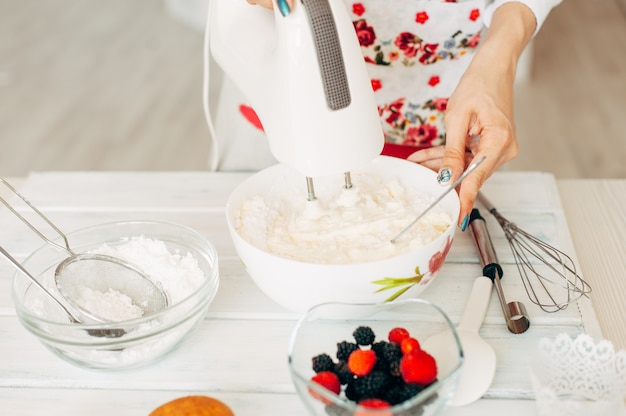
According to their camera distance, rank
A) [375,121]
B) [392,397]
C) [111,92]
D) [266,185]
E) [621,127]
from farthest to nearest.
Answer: [111,92] → [621,127] → [266,185] → [375,121] → [392,397]

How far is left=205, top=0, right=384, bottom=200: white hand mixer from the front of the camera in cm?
76

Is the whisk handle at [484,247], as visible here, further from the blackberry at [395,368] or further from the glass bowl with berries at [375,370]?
the blackberry at [395,368]

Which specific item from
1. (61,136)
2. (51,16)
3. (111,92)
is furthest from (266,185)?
(51,16)

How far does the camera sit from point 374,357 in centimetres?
73

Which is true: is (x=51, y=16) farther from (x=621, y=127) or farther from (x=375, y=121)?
(x=375, y=121)

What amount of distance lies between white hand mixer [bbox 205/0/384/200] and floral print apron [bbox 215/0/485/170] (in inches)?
17.7

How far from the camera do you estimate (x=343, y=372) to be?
0.74m

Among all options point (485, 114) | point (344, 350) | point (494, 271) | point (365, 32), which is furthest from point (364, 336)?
point (365, 32)

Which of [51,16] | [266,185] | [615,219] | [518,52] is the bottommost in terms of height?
[51,16]

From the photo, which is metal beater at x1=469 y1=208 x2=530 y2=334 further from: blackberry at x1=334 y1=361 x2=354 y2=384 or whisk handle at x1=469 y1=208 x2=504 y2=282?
blackberry at x1=334 y1=361 x2=354 y2=384

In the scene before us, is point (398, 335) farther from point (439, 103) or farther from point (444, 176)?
point (439, 103)

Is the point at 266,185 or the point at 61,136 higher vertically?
the point at 266,185

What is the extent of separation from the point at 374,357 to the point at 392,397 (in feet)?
0.16

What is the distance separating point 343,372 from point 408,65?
775mm
